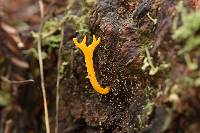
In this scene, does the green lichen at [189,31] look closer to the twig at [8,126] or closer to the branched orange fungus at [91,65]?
the branched orange fungus at [91,65]

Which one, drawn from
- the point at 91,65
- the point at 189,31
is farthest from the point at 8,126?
the point at 189,31

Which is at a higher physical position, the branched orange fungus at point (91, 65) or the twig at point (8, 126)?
the branched orange fungus at point (91, 65)

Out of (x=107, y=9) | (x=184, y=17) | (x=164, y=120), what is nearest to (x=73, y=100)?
(x=107, y=9)

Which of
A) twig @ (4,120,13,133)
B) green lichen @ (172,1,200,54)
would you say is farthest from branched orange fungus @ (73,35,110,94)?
twig @ (4,120,13,133)

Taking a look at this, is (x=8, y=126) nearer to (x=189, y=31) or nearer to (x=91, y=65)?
(x=91, y=65)

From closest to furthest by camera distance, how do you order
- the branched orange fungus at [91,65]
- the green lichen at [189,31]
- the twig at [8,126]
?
the green lichen at [189,31]
the branched orange fungus at [91,65]
the twig at [8,126]

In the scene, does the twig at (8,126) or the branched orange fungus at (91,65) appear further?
the twig at (8,126)

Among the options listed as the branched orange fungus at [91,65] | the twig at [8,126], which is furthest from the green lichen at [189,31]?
the twig at [8,126]

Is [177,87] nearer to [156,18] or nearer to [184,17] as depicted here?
[184,17]

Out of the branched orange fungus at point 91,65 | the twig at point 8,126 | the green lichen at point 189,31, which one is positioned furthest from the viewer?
the twig at point 8,126

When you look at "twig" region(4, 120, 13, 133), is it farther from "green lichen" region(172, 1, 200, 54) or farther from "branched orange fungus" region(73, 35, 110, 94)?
"green lichen" region(172, 1, 200, 54)

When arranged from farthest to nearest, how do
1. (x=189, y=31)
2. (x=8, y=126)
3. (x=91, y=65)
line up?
(x=8, y=126)
(x=91, y=65)
(x=189, y=31)
